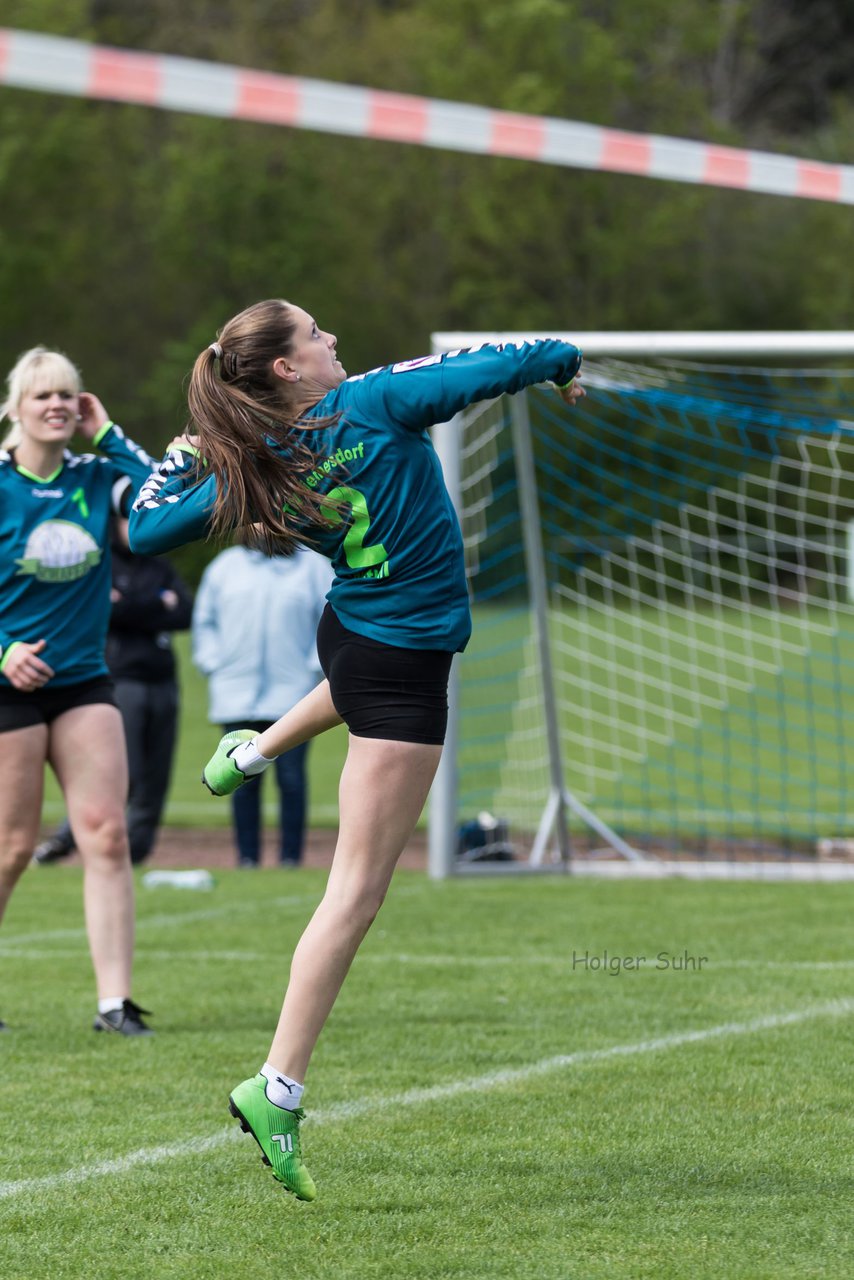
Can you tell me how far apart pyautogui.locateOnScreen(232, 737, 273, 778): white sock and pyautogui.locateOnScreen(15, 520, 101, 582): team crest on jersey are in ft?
5.94

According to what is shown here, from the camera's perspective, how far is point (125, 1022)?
6.15 m

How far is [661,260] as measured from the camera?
43.3 metres

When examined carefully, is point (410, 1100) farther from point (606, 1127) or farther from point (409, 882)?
point (409, 882)

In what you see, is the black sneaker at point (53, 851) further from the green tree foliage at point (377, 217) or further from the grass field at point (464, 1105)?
the green tree foliage at point (377, 217)

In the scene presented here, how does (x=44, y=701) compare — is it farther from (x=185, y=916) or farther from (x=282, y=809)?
(x=282, y=809)

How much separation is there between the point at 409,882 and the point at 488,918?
151cm

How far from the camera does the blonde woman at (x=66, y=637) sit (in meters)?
6.07

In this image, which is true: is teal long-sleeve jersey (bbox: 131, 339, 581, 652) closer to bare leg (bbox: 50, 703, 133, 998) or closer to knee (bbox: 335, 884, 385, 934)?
knee (bbox: 335, 884, 385, 934)

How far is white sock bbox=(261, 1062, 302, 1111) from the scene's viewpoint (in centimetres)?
394

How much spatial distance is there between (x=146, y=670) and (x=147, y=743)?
0.45 meters

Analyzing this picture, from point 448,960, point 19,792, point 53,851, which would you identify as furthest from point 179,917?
point 19,792

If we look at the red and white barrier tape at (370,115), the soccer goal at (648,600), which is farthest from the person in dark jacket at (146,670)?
the red and white barrier tape at (370,115)

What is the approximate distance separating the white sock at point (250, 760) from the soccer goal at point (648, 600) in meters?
4.38

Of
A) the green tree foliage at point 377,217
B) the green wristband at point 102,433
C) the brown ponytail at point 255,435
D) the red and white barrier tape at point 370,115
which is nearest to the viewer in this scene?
A: the brown ponytail at point 255,435
